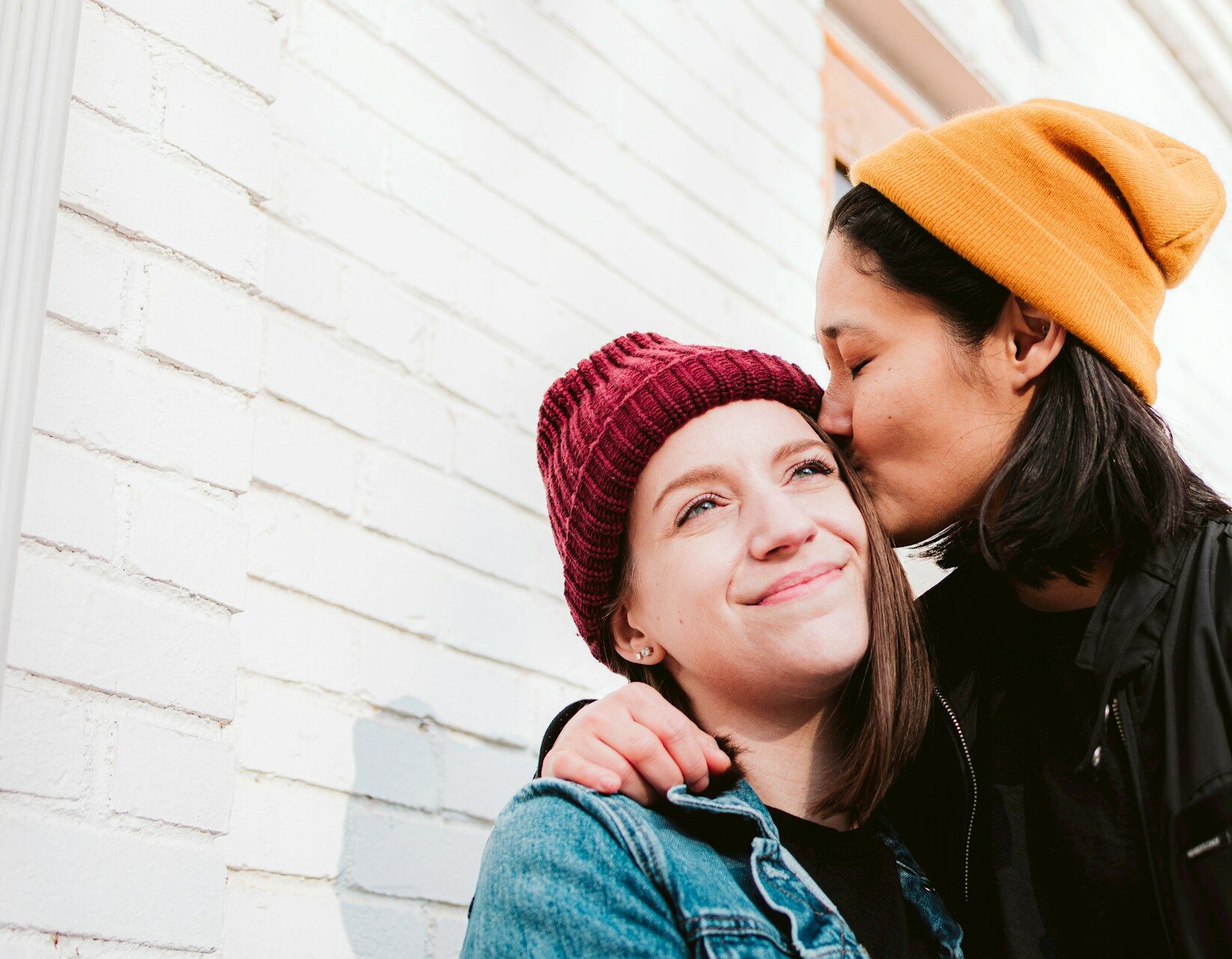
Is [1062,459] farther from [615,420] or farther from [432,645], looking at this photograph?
[432,645]

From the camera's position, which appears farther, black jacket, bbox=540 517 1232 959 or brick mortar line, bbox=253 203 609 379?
brick mortar line, bbox=253 203 609 379

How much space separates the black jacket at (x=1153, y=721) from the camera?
1345 millimetres

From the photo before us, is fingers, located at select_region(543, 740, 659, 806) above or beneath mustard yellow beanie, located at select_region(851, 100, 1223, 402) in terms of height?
beneath

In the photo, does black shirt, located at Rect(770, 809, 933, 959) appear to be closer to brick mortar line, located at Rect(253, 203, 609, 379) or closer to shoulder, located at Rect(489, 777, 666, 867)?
shoulder, located at Rect(489, 777, 666, 867)

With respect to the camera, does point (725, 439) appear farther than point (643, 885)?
Yes

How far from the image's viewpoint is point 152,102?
4.91 ft

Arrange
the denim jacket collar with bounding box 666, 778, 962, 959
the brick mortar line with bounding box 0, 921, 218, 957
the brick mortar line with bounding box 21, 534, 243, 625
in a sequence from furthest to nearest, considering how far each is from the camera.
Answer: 1. the denim jacket collar with bounding box 666, 778, 962, 959
2. the brick mortar line with bounding box 21, 534, 243, 625
3. the brick mortar line with bounding box 0, 921, 218, 957

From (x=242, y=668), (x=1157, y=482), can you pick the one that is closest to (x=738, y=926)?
(x=242, y=668)

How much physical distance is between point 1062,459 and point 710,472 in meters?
0.48

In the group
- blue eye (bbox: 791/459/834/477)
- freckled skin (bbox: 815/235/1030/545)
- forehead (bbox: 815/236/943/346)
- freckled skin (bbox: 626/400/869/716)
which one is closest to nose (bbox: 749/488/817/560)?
freckled skin (bbox: 626/400/869/716)

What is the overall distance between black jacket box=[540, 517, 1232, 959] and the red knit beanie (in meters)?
0.22

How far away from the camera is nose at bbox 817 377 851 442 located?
1.84 meters

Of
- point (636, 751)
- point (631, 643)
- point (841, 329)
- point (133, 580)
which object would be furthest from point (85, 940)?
point (841, 329)

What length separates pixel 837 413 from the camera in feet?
6.08
